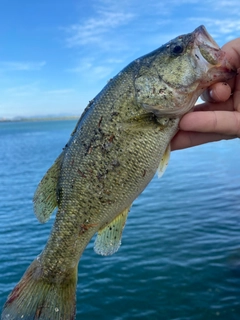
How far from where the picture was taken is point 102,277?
12.1 metres

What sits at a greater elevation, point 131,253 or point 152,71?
point 152,71

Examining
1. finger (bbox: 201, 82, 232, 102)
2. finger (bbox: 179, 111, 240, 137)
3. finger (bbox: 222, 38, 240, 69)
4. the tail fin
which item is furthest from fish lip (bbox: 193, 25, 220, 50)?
the tail fin

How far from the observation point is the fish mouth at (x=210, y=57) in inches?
142

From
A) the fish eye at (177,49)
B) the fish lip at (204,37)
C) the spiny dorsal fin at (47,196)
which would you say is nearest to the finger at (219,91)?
the fish lip at (204,37)

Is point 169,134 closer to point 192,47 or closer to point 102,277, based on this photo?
point 192,47

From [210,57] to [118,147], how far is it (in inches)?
46.4

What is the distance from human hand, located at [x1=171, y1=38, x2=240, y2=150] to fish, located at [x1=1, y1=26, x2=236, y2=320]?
12 centimetres

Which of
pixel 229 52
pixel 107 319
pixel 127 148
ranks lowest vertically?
pixel 107 319

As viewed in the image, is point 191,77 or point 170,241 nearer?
point 191,77

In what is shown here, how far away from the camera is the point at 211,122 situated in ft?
12.1

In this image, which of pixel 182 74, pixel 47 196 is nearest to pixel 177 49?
pixel 182 74

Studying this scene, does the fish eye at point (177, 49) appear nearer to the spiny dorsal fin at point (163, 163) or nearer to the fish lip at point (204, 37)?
the fish lip at point (204, 37)

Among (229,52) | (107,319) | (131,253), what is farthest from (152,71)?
(131,253)

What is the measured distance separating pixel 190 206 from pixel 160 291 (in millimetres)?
7716
